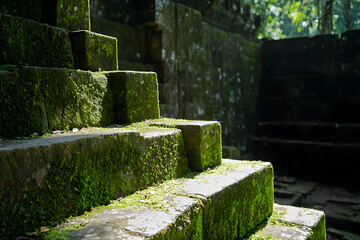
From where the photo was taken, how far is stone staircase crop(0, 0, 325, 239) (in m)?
1.33

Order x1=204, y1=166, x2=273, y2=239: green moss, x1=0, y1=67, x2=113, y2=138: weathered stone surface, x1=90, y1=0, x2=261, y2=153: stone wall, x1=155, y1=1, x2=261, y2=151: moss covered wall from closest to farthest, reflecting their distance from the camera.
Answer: x1=0, y1=67, x2=113, y2=138: weathered stone surface < x1=204, y1=166, x2=273, y2=239: green moss < x1=90, y1=0, x2=261, y2=153: stone wall < x1=155, y1=1, x2=261, y2=151: moss covered wall

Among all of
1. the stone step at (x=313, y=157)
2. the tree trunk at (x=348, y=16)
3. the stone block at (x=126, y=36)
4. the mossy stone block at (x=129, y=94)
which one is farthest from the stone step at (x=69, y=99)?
the tree trunk at (x=348, y=16)

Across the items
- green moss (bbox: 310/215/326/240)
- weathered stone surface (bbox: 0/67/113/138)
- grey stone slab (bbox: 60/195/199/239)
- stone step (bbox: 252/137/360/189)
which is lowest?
stone step (bbox: 252/137/360/189)

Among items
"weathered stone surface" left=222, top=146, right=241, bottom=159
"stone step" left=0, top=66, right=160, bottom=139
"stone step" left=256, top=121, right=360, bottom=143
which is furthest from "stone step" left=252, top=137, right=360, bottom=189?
"stone step" left=0, top=66, right=160, bottom=139

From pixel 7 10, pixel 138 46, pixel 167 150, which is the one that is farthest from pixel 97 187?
pixel 138 46

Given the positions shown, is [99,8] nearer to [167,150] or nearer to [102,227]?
[167,150]

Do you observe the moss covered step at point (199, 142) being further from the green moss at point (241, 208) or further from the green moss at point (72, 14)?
the green moss at point (72, 14)

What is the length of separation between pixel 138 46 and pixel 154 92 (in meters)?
2.56

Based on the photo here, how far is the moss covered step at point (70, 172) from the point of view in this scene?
1237 mm

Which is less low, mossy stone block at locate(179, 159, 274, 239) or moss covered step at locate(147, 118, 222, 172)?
moss covered step at locate(147, 118, 222, 172)

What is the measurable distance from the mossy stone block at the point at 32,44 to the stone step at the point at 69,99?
0.84 ft

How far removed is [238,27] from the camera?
26.0 feet

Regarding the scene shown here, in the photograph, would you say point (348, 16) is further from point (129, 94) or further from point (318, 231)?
point (129, 94)

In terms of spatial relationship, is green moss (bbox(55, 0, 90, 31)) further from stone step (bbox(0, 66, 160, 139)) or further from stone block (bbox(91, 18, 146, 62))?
stone block (bbox(91, 18, 146, 62))
